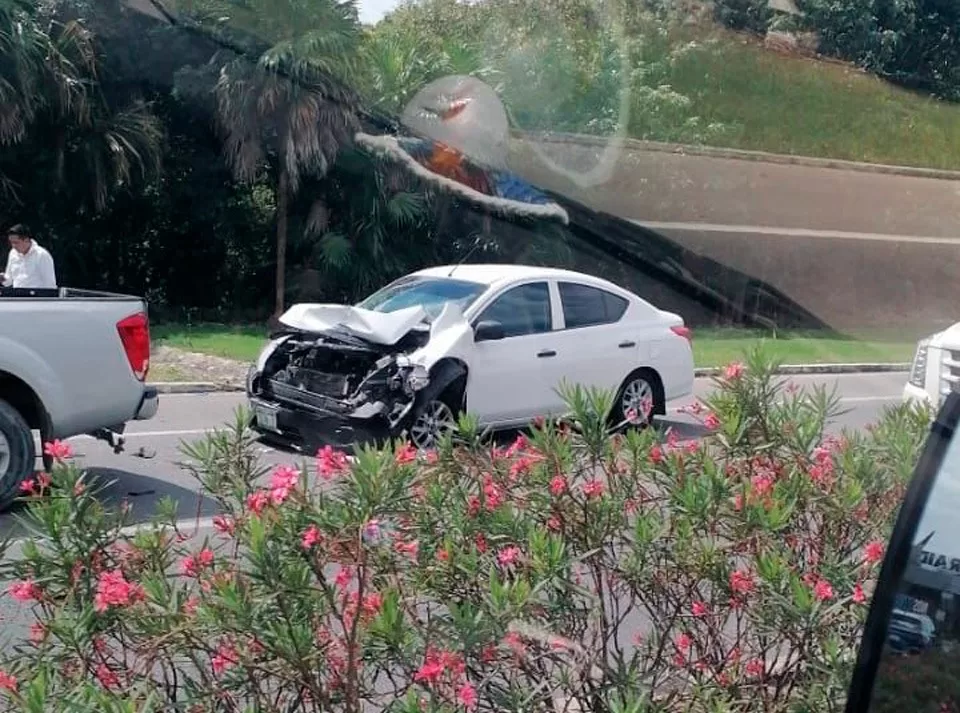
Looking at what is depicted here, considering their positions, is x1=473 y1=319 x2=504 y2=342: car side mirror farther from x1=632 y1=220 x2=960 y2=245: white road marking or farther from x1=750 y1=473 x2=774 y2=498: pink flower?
x1=632 y1=220 x2=960 y2=245: white road marking

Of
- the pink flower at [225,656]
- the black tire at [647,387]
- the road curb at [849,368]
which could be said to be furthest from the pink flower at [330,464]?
the road curb at [849,368]

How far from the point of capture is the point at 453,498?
11.3 ft

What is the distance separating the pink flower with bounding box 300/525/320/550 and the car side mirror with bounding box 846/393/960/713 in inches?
49.5

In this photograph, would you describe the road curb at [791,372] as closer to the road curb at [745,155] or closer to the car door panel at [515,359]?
the car door panel at [515,359]

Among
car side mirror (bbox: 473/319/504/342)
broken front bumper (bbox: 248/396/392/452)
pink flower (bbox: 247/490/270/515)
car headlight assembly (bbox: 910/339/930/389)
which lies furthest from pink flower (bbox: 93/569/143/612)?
car side mirror (bbox: 473/319/504/342)

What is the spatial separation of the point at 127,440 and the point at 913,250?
2041cm

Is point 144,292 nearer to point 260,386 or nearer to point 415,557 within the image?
point 260,386

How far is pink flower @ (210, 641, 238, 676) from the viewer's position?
114 inches

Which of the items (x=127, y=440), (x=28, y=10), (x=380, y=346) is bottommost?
(x=127, y=440)

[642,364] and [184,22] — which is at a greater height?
[184,22]

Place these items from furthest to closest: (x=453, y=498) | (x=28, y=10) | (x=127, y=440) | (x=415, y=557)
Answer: (x=28, y=10), (x=127, y=440), (x=453, y=498), (x=415, y=557)

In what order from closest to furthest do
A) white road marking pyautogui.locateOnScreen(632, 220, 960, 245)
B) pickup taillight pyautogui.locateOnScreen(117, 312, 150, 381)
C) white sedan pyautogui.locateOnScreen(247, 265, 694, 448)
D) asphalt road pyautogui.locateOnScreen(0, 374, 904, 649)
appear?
asphalt road pyautogui.locateOnScreen(0, 374, 904, 649) → pickup taillight pyautogui.locateOnScreen(117, 312, 150, 381) → white sedan pyautogui.locateOnScreen(247, 265, 694, 448) → white road marking pyautogui.locateOnScreen(632, 220, 960, 245)

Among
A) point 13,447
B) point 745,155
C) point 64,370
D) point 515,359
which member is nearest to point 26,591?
point 13,447

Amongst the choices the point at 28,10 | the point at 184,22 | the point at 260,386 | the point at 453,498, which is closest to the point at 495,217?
the point at 184,22
